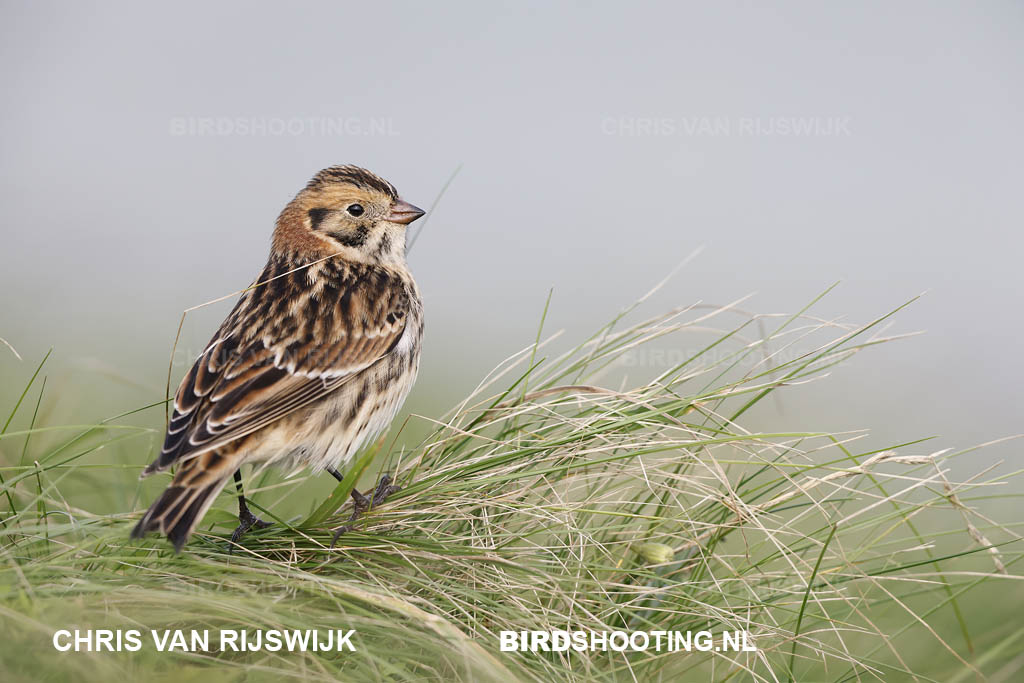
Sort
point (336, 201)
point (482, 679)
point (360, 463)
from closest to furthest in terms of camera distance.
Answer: point (482, 679) → point (360, 463) → point (336, 201)

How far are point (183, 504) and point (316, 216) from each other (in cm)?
204

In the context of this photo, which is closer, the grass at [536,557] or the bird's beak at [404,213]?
the grass at [536,557]

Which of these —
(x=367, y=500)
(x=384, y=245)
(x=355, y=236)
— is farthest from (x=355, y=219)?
(x=367, y=500)

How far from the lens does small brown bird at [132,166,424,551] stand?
3252 mm

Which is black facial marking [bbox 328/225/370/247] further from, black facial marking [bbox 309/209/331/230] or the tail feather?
the tail feather

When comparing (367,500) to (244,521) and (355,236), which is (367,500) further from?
(355,236)

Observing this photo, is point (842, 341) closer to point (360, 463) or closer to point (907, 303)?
point (907, 303)

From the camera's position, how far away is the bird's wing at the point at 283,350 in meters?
3.38

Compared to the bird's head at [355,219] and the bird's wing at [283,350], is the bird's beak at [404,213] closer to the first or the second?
the bird's head at [355,219]

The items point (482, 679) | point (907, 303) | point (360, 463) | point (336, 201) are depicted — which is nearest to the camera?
point (482, 679)

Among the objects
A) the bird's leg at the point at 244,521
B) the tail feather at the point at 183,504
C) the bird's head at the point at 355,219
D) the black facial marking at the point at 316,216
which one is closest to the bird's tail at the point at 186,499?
the tail feather at the point at 183,504

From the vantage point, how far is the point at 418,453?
3.71 meters

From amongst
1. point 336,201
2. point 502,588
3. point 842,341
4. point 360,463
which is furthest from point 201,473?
point 842,341

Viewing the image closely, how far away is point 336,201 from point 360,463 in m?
1.94
